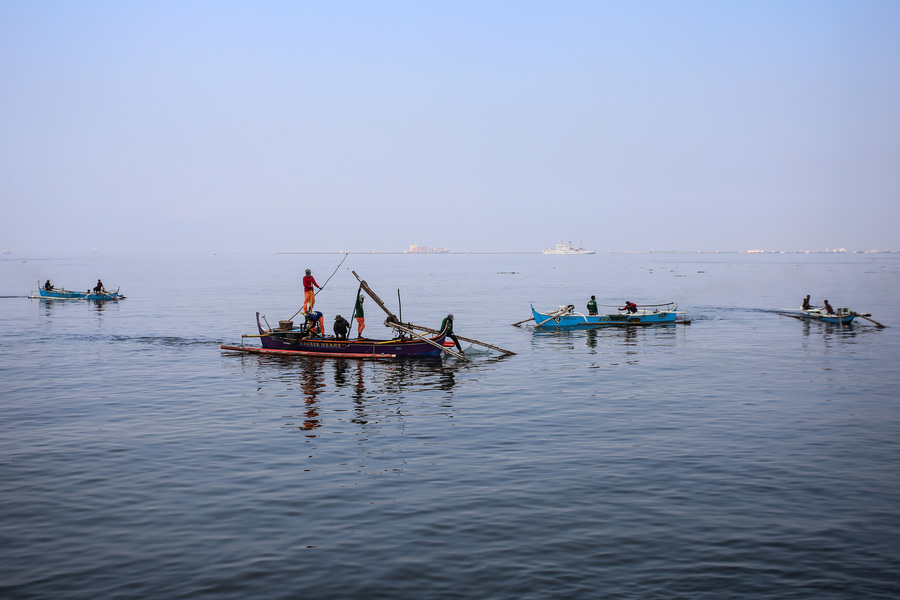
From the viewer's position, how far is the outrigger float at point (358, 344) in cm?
3828

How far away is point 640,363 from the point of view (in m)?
37.3

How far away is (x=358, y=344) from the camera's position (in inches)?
1508

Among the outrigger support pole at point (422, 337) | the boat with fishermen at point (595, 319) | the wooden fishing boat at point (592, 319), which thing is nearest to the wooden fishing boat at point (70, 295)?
the boat with fishermen at point (595, 319)

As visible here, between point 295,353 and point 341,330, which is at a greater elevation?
point 341,330

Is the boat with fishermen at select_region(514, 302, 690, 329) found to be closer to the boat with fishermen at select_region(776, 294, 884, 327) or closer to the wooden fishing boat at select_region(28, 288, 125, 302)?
the boat with fishermen at select_region(776, 294, 884, 327)

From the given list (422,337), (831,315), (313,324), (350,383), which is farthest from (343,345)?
(831,315)

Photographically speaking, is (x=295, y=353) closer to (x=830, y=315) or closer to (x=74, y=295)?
(x=830, y=315)

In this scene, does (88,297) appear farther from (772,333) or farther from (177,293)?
(772,333)

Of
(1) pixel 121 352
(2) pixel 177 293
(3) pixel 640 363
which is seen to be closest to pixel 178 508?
(3) pixel 640 363

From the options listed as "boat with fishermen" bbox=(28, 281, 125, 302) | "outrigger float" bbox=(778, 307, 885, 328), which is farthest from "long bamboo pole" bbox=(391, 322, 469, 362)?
"boat with fishermen" bbox=(28, 281, 125, 302)

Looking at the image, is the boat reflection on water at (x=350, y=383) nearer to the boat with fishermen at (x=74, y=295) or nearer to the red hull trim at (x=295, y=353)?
the red hull trim at (x=295, y=353)

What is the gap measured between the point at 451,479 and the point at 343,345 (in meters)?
22.1

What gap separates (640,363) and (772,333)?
19172 mm

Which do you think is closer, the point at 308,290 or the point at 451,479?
A: the point at 451,479
